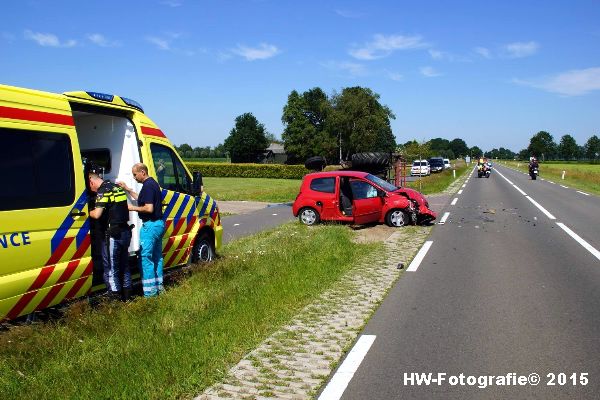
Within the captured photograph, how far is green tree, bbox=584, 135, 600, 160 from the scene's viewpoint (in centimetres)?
15750

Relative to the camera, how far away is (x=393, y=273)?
8.72 meters

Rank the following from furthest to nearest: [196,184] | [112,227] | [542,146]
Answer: [542,146] < [196,184] < [112,227]

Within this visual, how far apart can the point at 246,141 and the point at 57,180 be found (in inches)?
3854

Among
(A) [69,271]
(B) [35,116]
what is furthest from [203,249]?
(B) [35,116]

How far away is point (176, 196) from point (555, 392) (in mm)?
6089

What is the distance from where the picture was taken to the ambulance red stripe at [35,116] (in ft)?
17.9

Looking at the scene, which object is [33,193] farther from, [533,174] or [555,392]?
[533,174]

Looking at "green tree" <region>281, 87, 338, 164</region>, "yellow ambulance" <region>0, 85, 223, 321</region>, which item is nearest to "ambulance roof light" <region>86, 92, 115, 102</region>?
"yellow ambulance" <region>0, 85, 223, 321</region>

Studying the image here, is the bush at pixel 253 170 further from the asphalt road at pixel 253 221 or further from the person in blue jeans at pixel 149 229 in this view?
the person in blue jeans at pixel 149 229

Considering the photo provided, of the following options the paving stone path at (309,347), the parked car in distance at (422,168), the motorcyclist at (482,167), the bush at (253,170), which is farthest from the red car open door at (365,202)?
the motorcyclist at (482,167)

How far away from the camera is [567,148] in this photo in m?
166

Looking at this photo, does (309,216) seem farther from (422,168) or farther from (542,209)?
(422,168)

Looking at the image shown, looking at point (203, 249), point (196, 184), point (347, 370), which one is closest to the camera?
point (347, 370)

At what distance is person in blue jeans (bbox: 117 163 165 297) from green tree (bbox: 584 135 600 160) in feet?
571
